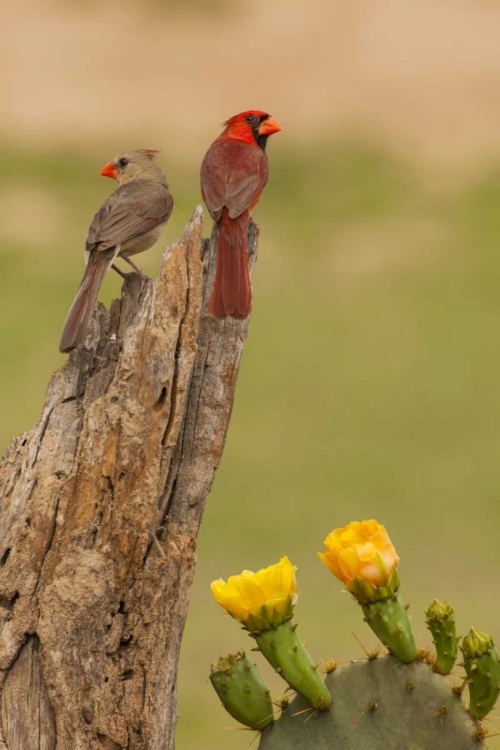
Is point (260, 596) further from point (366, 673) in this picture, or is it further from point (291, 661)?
point (366, 673)

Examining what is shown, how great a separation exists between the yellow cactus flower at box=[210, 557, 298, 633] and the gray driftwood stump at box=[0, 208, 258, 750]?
9.3 inches

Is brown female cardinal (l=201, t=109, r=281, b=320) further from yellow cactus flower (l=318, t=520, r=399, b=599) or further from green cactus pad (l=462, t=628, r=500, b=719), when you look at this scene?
green cactus pad (l=462, t=628, r=500, b=719)

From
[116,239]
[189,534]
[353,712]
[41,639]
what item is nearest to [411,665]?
[353,712]

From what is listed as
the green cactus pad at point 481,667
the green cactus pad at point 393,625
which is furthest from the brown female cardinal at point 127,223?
the green cactus pad at point 481,667

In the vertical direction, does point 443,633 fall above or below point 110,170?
below

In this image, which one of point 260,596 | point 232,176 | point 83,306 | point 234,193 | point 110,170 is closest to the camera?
point 260,596

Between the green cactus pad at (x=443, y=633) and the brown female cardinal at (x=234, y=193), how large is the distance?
0.85 metres

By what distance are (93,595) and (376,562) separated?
58 centimetres

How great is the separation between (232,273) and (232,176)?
2.15ft

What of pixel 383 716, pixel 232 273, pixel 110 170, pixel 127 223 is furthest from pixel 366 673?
pixel 110 170

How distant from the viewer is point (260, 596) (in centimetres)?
193

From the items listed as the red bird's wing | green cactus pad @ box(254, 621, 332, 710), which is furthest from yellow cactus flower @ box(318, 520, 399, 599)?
the red bird's wing

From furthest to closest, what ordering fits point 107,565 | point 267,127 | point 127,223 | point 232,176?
point 267,127
point 232,176
point 127,223
point 107,565

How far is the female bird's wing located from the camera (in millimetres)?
2844
